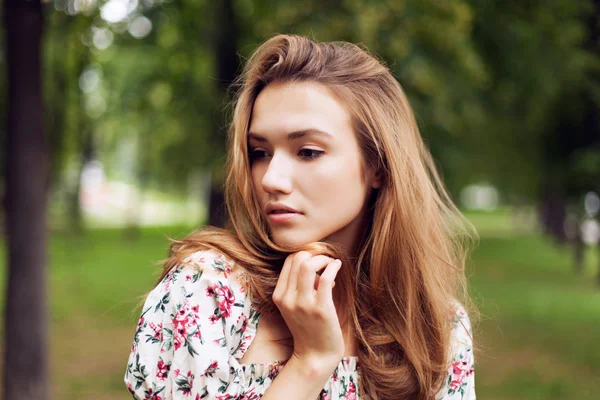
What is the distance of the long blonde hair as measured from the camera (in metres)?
1.94

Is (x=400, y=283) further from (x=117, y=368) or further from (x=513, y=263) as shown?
(x=513, y=263)

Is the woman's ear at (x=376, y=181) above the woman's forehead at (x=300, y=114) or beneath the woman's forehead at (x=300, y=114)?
beneath

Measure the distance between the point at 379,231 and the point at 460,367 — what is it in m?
0.53

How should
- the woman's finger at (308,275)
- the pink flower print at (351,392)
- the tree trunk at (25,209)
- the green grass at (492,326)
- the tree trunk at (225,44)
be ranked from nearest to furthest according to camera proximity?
the woman's finger at (308,275)
the pink flower print at (351,392)
the tree trunk at (25,209)
the green grass at (492,326)
the tree trunk at (225,44)

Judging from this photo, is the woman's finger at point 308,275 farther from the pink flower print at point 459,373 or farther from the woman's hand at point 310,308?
the pink flower print at point 459,373

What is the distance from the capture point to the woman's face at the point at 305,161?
1.83 meters

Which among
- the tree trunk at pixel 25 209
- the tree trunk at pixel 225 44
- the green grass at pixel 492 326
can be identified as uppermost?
the tree trunk at pixel 225 44

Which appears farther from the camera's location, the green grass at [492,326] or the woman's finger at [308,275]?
the green grass at [492,326]

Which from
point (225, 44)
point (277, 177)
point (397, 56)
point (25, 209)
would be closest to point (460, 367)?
point (277, 177)

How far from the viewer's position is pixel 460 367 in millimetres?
2115

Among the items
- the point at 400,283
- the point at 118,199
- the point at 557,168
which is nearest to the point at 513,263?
the point at 557,168

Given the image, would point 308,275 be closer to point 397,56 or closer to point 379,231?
point 379,231

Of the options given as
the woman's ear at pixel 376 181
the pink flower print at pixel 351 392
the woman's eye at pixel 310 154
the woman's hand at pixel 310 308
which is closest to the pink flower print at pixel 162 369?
the woman's hand at pixel 310 308

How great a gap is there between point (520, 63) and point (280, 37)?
6365 mm
